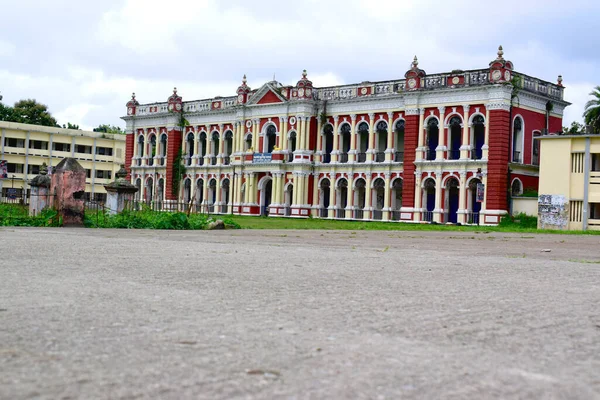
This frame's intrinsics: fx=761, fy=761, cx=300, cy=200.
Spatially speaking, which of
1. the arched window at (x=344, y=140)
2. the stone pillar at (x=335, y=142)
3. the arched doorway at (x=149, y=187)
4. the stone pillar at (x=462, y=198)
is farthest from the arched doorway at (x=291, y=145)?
the arched doorway at (x=149, y=187)

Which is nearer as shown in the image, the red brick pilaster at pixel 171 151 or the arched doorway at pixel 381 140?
the arched doorway at pixel 381 140

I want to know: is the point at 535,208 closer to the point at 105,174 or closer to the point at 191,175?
the point at 191,175

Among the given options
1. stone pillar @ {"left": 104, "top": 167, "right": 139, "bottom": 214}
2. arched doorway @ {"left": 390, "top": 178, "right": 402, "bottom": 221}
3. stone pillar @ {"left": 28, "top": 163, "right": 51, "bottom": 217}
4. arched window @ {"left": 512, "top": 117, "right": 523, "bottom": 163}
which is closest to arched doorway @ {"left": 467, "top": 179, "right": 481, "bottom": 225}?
arched window @ {"left": 512, "top": 117, "right": 523, "bottom": 163}

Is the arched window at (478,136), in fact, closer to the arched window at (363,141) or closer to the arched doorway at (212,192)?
the arched window at (363,141)

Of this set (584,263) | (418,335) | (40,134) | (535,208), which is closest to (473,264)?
(584,263)

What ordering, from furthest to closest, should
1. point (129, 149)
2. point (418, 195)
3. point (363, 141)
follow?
point (129, 149) → point (363, 141) → point (418, 195)

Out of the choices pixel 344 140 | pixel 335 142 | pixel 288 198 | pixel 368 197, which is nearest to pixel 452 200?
pixel 368 197

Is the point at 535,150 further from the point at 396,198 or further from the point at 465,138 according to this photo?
the point at 396,198

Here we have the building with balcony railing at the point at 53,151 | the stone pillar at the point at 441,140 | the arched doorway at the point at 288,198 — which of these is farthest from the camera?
the building with balcony railing at the point at 53,151

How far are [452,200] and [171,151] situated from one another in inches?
875

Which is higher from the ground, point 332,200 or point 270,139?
point 270,139

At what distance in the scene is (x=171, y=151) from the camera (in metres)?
55.3

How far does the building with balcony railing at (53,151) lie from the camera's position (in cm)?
7169

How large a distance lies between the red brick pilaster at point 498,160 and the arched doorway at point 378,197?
761 cm
